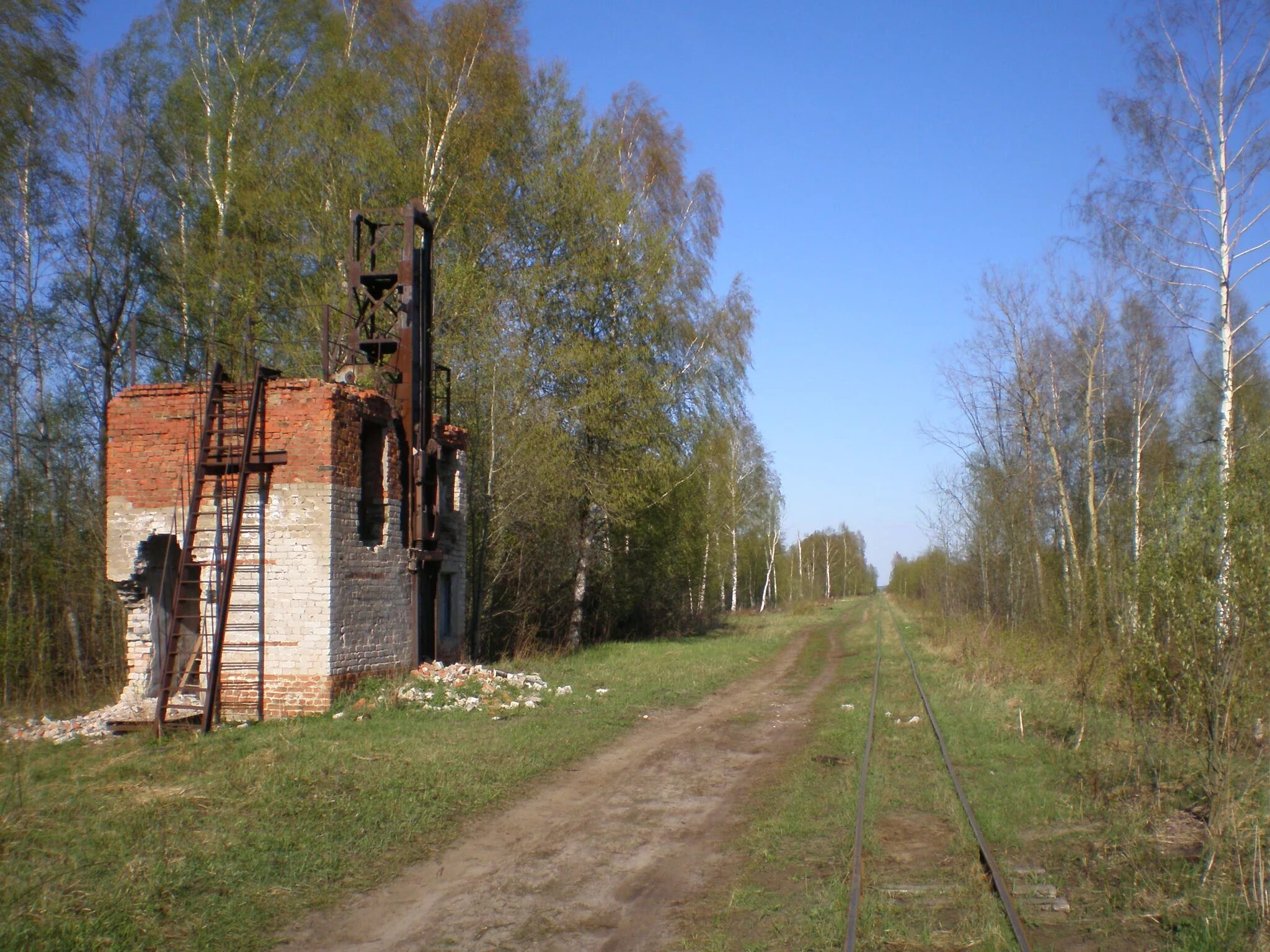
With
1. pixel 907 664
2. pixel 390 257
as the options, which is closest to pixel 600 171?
pixel 390 257

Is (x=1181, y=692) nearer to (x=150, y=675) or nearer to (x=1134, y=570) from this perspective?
(x=1134, y=570)

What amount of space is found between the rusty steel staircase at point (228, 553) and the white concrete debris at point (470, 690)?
6.84ft

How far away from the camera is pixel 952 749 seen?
35.7ft

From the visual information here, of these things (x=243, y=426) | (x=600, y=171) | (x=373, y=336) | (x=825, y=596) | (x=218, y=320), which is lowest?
(x=825, y=596)

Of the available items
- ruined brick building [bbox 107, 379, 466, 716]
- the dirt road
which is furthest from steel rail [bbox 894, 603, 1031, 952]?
ruined brick building [bbox 107, 379, 466, 716]

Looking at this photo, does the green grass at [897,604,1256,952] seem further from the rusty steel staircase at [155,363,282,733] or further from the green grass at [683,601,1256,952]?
the rusty steel staircase at [155,363,282,733]

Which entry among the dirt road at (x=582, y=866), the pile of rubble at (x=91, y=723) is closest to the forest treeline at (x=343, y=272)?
the pile of rubble at (x=91, y=723)

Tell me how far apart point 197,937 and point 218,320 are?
18.5m

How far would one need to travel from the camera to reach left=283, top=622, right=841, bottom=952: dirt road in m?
5.53

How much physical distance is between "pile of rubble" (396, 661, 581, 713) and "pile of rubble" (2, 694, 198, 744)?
3065 mm

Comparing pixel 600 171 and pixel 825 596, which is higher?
pixel 600 171

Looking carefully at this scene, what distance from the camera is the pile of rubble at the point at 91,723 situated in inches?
427

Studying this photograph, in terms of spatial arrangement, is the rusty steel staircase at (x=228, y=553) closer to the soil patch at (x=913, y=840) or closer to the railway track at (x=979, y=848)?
the railway track at (x=979, y=848)

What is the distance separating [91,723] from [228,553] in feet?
8.66
